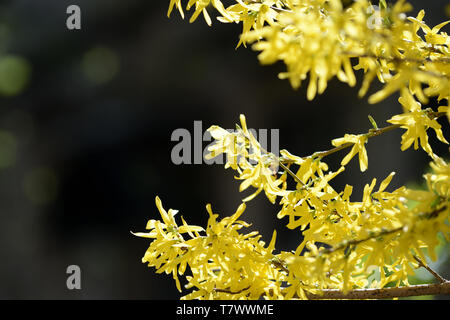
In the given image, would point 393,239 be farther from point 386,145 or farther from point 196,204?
point 196,204

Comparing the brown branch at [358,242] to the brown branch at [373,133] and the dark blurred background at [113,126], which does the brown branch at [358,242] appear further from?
the dark blurred background at [113,126]

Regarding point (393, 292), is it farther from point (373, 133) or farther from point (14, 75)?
point (14, 75)

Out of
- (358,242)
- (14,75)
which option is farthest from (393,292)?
(14,75)

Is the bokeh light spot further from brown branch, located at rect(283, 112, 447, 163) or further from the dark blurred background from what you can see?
brown branch, located at rect(283, 112, 447, 163)

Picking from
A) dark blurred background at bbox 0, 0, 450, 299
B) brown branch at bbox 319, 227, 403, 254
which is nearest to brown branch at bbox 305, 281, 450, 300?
brown branch at bbox 319, 227, 403, 254

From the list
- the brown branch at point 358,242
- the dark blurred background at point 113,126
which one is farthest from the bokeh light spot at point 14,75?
the brown branch at point 358,242

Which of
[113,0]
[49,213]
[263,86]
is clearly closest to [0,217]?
[49,213]

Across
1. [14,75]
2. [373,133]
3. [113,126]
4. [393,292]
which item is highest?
[14,75]
